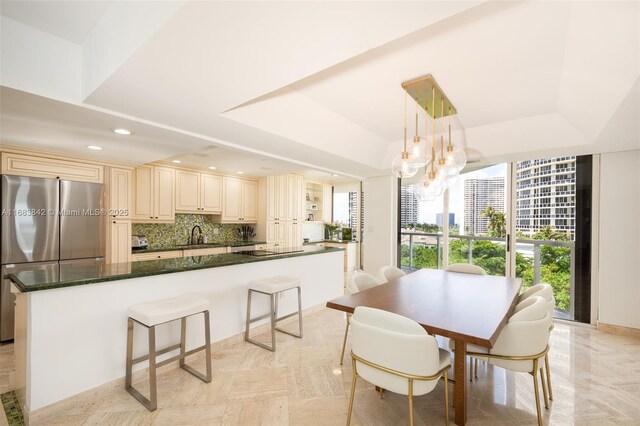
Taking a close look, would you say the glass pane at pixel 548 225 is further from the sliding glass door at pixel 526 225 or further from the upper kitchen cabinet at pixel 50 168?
the upper kitchen cabinet at pixel 50 168

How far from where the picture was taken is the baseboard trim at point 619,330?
11.0 ft

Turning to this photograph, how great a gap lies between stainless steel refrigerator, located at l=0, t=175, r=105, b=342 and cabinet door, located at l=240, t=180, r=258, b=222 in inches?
101

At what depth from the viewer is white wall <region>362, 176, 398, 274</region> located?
5082 mm

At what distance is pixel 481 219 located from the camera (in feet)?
14.6

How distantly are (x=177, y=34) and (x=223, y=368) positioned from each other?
249 centimetres

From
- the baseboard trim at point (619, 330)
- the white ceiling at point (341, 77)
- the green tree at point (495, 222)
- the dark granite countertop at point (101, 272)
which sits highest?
the white ceiling at point (341, 77)

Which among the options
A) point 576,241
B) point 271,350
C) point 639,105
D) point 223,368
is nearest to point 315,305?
point 271,350

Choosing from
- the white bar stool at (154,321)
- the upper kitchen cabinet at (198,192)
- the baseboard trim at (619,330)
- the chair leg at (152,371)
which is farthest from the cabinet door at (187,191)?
the baseboard trim at (619,330)

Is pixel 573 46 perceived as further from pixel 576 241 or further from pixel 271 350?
pixel 271 350

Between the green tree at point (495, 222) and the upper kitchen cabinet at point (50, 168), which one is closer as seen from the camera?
the upper kitchen cabinet at point (50, 168)

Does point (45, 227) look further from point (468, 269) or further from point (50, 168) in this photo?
point (468, 269)

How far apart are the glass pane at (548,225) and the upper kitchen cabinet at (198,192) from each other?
4910 millimetres

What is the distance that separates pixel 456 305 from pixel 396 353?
83 cm

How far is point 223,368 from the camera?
2547mm
